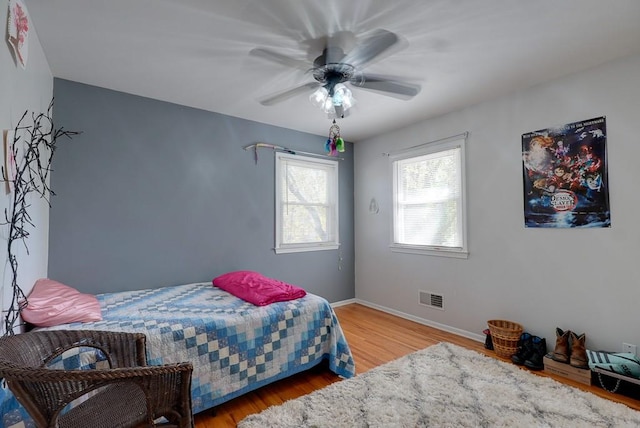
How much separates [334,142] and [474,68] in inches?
50.0

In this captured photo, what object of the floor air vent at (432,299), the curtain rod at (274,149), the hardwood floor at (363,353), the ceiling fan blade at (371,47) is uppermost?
the ceiling fan blade at (371,47)

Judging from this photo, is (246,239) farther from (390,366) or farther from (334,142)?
(390,366)

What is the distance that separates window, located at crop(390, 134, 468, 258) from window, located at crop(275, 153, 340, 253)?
0.89m

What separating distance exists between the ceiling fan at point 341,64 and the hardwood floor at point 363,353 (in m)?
2.15

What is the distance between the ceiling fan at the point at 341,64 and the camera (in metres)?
2.03

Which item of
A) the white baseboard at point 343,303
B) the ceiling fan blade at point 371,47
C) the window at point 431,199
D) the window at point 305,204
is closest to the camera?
the ceiling fan blade at point 371,47

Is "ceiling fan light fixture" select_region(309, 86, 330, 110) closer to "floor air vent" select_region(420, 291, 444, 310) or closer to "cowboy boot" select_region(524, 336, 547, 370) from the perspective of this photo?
"floor air vent" select_region(420, 291, 444, 310)

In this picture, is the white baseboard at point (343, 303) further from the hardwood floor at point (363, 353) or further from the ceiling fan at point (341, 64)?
the ceiling fan at point (341, 64)

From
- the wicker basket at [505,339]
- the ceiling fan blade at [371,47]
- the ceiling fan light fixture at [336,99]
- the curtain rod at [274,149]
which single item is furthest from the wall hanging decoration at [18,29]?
the wicker basket at [505,339]

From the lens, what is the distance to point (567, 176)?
2.59 metres

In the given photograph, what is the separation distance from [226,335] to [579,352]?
107 inches

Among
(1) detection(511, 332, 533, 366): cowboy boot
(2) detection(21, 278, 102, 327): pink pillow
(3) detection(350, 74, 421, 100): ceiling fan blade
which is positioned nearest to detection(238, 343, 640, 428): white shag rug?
(1) detection(511, 332, 533, 366): cowboy boot

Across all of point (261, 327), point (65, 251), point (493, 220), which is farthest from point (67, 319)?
point (493, 220)

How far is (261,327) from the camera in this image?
2.24m
